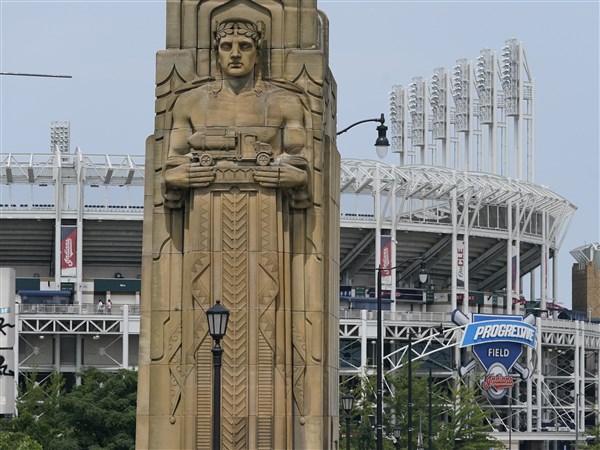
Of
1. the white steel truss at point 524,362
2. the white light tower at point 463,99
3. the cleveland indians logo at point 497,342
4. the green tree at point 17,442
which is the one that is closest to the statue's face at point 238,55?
the green tree at point 17,442

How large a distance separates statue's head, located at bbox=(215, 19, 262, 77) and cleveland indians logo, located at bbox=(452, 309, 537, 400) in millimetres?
116772

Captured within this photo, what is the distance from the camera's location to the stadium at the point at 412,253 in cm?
15425

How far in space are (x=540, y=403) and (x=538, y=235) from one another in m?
16.5

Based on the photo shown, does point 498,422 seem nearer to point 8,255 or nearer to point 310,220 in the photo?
point 8,255

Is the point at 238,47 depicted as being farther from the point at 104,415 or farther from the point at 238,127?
the point at 104,415

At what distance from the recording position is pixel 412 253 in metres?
172

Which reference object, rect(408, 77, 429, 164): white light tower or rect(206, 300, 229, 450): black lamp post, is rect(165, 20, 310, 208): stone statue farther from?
rect(408, 77, 429, 164): white light tower

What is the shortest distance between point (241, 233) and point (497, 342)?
120 meters

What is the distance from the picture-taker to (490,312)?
17500 cm

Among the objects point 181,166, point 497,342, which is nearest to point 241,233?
point 181,166

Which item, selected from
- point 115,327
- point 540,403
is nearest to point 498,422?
point 540,403

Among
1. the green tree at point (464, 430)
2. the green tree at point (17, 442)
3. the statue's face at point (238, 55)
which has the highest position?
the statue's face at point (238, 55)

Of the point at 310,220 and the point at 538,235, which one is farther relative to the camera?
the point at 538,235

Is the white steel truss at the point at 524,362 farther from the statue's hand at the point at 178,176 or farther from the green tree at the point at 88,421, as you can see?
the statue's hand at the point at 178,176
